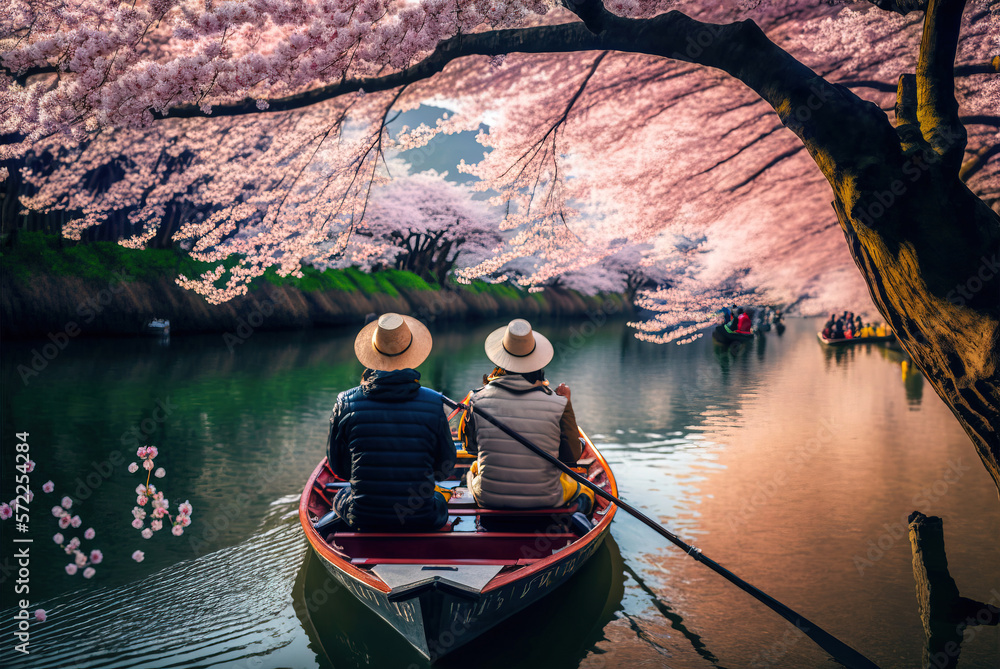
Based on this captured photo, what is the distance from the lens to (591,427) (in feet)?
30.4

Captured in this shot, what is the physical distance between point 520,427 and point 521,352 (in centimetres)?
48

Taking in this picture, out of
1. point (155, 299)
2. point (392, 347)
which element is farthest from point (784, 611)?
point (155, 299)

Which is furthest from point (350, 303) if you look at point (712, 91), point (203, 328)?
point (712, 91)

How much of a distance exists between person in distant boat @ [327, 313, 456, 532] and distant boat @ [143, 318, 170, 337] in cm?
1604

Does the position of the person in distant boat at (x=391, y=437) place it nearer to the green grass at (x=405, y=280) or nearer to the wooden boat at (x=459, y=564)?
the wooden boat at (x=459, y=564)

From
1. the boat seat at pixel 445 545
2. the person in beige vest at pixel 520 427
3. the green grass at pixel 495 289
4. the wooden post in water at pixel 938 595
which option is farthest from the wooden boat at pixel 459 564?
the green grass at pixel 495 289

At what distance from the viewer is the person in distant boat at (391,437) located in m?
3.24

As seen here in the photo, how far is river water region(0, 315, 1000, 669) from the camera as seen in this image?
135 inches

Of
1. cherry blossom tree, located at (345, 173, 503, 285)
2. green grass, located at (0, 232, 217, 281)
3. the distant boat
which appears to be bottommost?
the distant boat

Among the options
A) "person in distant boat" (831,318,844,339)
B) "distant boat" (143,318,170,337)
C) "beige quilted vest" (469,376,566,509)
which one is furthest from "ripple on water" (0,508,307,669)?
"person in distant boat" (831,318,844,339)

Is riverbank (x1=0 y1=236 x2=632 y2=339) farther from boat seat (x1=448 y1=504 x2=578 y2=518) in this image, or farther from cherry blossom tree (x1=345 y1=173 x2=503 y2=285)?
boat seat (x1=448 y1=504 x2=578 y2=518)

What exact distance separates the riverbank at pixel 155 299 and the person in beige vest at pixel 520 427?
15.6m

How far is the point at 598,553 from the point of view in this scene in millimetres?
4637

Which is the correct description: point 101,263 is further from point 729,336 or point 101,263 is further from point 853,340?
point 853,340
